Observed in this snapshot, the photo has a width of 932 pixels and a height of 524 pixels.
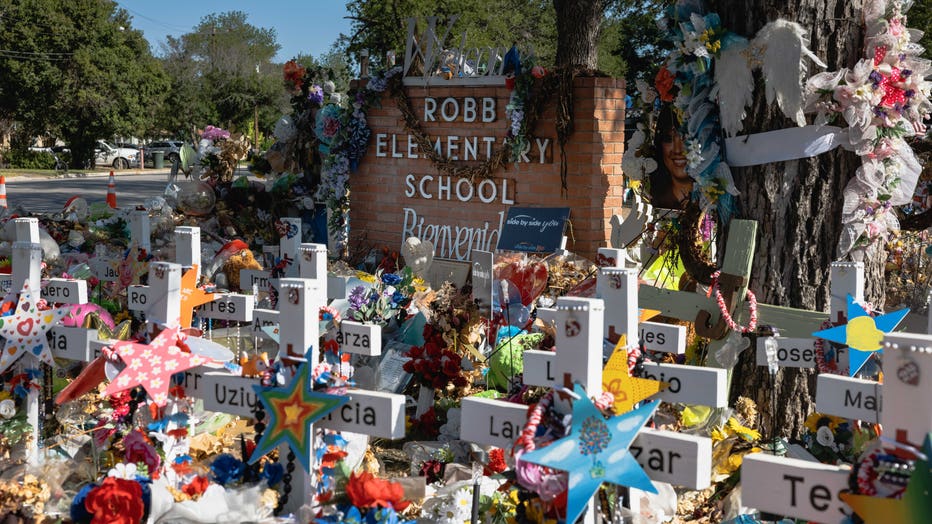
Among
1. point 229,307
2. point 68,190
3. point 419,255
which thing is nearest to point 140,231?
point 229,307

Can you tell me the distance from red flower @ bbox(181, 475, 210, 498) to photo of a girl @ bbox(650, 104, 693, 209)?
3.59m

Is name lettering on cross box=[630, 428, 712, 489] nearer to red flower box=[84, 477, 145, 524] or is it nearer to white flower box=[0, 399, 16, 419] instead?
red flower box=[84, 477, 145, 524]

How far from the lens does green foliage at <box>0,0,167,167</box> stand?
127 feet

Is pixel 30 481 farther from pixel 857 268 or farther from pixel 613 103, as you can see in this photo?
pixel 613 103

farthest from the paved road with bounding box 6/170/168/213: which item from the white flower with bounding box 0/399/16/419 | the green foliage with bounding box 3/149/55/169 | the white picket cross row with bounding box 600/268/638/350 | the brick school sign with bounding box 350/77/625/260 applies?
the white picket cross row with bounding box 600/268/638/350

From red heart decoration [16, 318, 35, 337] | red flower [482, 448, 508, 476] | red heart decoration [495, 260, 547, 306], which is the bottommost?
red flower [482, 448, 508, 476]

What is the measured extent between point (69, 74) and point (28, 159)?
155 inches

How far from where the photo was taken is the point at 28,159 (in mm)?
40438

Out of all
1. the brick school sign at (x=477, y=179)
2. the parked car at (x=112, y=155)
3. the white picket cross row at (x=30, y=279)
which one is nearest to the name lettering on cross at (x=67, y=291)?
the white picket cross row at (x=30, y=279)

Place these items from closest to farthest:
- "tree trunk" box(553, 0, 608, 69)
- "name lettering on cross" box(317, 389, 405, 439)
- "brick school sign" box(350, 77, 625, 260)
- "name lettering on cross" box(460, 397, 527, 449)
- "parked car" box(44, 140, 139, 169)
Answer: "name lettering on cross" box(460, 397, 527, 449)
"name lettering on cross" box(317, 389, 405, 439)
"brick school sign" box(350, 77, 625, 260)
"tree trunk" box(553, 0, 608, 69)
"parked car" box(44, 140, 139, 169)

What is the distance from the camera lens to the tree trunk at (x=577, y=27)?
1304 cm

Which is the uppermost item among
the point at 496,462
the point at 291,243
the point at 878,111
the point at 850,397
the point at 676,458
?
the point at 878,111

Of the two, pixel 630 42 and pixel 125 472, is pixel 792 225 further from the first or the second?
pixel 630 42

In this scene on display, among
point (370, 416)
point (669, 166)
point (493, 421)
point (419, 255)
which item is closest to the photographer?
point (493, 421)
